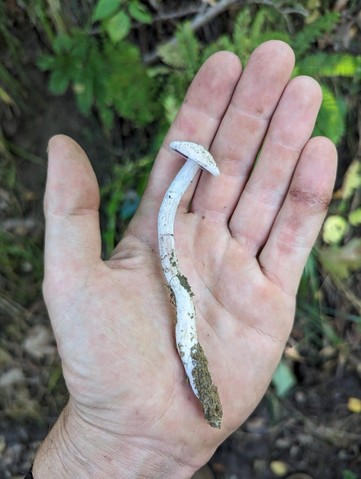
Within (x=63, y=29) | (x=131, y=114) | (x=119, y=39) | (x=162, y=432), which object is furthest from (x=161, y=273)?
(x=63, y=29)

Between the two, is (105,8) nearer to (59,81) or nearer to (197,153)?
(59,81)

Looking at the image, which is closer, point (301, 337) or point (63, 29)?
point (63, 29)

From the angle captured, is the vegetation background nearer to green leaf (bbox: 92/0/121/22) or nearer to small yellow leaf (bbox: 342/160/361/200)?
small yellow leaf (bbox: 342/160/361/200)

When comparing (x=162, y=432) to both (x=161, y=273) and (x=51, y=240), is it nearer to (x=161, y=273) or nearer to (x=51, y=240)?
(x=161, y=273)

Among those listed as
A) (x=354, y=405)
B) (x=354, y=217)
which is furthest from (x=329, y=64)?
(x=354, y=405)

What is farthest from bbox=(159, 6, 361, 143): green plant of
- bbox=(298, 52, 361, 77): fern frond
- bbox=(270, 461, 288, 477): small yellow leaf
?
bbox=(270, 461, 288, 477): small yellow leaf

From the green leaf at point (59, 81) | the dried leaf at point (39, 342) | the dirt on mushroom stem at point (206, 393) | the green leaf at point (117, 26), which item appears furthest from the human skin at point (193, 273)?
the dried leaf at point (39, 342)
